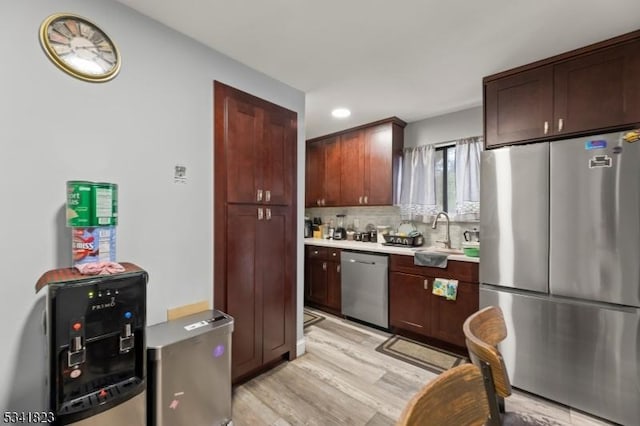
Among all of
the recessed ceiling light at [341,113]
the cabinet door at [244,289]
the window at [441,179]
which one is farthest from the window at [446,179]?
the cabinet door at [244,289]

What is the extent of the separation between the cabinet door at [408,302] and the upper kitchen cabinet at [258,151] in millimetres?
1493

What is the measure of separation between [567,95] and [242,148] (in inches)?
93.5

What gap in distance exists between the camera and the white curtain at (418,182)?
333 cm

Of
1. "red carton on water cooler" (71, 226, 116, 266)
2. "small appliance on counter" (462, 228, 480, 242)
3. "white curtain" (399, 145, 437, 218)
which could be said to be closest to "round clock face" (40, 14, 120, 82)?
"red carton on water cooler" (71, 226, 116, 266)

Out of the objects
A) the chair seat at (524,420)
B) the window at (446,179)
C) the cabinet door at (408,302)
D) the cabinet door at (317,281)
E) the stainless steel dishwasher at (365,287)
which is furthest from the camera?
the cabinet door at (317,281)

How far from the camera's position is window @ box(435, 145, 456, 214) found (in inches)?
129

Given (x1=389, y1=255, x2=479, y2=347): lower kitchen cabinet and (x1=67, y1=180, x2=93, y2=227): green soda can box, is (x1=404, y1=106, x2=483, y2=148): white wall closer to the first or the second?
(x1=389, y1=255, x2=479, y2=347): lower kitchen cabinet

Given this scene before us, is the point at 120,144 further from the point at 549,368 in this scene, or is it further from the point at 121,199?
the point at 549,368

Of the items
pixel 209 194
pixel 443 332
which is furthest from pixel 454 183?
pixel 209 194

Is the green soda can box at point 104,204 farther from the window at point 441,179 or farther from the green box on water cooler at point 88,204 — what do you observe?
the window at point 441,179

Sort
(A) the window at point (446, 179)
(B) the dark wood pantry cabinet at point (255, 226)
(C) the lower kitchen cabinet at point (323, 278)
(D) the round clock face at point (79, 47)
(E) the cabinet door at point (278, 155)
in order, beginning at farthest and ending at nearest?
1. (C) the lower kitchen cabinet at point (323, 278)
2. (A) the window at point (446, 179)
3. (E) the cabinet door at point (278, 155)
4. (B) the dark wood pantry cabinet at point (255, 226)
5. (D) the round clock face at point (79, 47)

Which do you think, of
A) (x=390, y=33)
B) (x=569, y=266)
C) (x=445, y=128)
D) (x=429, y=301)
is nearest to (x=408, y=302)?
(x=429, y=301)

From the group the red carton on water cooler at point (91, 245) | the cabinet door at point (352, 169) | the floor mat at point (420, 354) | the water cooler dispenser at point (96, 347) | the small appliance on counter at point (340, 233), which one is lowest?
the floor mat at point (420, 354)

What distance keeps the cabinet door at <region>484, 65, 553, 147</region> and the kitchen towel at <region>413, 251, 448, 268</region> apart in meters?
1.08
